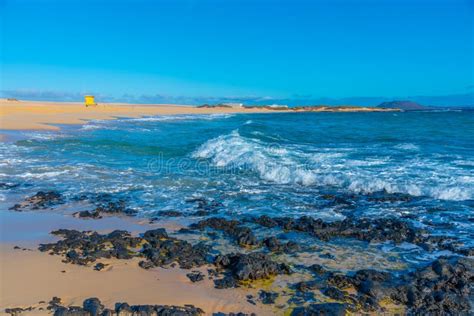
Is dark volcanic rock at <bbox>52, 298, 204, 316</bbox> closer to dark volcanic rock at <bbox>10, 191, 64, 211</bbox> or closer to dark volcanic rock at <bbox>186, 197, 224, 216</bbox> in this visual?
dark volcanic rock at <bbox>186, 197, 224, 216</bbox>

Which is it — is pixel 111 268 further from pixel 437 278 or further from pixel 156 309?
pixel 437 278

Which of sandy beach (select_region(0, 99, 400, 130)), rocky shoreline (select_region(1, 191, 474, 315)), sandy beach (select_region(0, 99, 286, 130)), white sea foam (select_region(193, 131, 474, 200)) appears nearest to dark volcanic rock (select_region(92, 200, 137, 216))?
rocky shoreline (select_region(1, 191, 474, 315))

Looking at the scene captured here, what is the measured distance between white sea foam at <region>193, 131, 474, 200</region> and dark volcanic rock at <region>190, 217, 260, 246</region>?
4.40 m

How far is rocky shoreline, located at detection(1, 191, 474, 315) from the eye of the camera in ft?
16.1

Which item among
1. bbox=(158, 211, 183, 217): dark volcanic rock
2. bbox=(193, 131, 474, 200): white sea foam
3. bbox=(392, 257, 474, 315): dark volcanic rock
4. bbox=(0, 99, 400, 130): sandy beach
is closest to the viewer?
bbox=(392, 257, 474, 315): dark volcanic rock

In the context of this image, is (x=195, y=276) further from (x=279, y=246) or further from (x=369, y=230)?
(x=369, y=230)

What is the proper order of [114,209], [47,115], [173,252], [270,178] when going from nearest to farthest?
1. [173,252]
2. [114,209]
3. [270,178]
4. [47,115]

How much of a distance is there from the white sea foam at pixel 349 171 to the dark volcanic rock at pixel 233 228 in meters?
4.40

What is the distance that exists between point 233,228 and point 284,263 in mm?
1849

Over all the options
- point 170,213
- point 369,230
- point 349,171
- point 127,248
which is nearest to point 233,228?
point 170,213

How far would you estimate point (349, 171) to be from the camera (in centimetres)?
1316

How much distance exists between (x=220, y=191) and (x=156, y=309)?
250 inches

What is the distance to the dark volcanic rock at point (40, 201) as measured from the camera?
9.17 meters

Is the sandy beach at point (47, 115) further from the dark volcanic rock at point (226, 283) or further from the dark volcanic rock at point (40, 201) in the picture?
the dark volcanic rock at point (226, 283)
